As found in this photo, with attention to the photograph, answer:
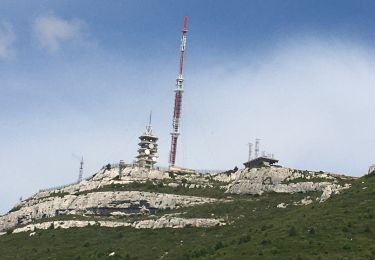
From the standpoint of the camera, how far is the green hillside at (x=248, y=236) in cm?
10212

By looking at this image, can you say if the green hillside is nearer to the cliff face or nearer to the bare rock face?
the cliff face

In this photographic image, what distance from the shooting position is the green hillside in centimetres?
10212

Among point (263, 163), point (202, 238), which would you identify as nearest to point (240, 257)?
point (202, 238)

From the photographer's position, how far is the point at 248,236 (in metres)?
116

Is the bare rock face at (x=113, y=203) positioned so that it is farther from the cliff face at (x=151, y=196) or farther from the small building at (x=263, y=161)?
the small building at (x=263, y=161)

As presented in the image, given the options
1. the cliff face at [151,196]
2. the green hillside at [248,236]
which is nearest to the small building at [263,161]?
the cliff face at [151,196]

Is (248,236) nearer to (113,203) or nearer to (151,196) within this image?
(151,196)

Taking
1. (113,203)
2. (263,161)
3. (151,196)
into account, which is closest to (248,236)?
(151,196)

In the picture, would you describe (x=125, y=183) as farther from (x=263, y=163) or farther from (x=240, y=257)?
→ (x=240, y=257)

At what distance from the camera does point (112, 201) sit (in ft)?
577

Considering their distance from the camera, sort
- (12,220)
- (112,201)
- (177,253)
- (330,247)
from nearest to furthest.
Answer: (330,247), (177,253), (112,201), (12,220)

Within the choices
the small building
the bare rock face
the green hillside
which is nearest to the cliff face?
the bare rock face

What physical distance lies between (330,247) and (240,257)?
13.9 m

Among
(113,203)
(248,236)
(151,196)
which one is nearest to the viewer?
(248,236)
